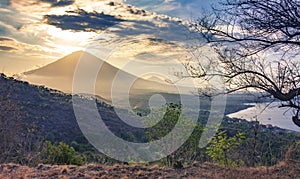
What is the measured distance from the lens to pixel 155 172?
6.78m

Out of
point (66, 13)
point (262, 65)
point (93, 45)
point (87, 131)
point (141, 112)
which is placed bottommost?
point (87, 131)

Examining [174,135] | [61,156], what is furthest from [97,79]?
[174,135]

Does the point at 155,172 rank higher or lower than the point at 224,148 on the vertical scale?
lower

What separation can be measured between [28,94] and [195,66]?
28066 millimetres

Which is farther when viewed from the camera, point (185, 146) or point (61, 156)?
point (61, 156)

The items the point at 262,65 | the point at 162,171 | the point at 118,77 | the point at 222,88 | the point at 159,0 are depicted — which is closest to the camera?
the point at 262,65

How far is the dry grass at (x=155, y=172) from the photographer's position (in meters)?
6.54

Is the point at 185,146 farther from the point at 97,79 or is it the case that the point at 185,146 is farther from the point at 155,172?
the point at 97,79

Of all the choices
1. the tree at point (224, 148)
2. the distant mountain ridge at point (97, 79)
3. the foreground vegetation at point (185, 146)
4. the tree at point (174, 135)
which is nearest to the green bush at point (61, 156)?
the foreground vegetation at point (185, 146)

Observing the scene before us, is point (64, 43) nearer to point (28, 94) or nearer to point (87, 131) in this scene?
point (87, 131)

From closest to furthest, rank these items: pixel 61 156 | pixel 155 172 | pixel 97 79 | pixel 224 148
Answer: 1. pixel 155 172
2. pixel 224 148
3. pixel 61 156
4. pixel 97 79

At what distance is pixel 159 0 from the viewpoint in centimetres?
902

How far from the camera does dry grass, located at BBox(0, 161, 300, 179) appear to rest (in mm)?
6539

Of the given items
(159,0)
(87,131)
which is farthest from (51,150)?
(87,131)
